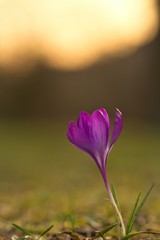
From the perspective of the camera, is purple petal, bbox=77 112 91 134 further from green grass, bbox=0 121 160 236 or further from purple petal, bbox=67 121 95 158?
green grass, bbox=0 121 160 236

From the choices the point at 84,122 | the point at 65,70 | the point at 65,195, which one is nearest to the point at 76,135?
the point at 84,122

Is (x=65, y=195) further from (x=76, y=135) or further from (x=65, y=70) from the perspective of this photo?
(x=65, y=70)

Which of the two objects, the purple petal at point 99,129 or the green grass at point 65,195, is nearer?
the purple petal at point 99,129

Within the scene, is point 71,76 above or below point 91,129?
above

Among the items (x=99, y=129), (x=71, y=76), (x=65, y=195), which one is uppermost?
(x=71, y=76)

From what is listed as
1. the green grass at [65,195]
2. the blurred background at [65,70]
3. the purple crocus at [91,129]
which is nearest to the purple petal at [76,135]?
the purple crocus at [91,129]

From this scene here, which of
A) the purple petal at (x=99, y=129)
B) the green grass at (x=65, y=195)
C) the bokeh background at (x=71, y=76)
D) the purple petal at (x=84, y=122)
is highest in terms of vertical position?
the bokeh background at (x=71, y=76)

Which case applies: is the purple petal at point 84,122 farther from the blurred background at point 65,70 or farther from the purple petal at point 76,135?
the blurred background at point 65,70

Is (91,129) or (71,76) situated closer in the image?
(91,129)

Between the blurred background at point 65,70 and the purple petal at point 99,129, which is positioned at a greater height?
the blurred background at point 65,70

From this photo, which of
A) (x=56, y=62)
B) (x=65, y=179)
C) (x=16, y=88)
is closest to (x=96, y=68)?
(x=56, y=62)

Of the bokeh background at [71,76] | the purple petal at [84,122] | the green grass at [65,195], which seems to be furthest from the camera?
the bokeh background at [71,76]
